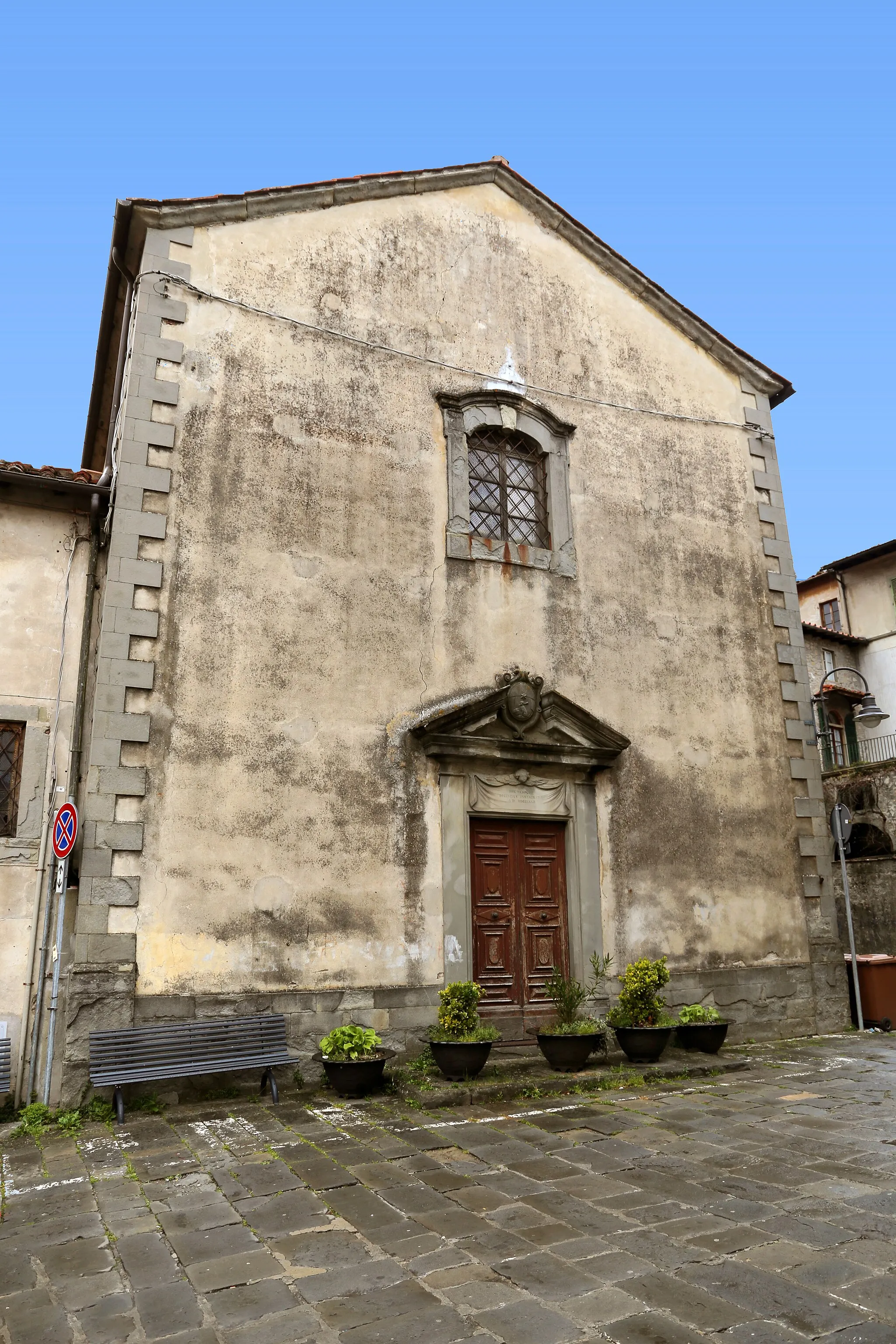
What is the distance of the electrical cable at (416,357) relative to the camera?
9.16 metres

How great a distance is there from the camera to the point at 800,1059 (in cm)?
910

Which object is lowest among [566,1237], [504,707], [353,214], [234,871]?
[566,1237]

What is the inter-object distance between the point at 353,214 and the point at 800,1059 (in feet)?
32.5

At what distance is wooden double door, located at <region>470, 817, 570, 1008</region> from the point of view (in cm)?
912

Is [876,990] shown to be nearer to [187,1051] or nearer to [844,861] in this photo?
[844,861]

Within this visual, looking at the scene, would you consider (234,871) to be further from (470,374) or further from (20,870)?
(470,374)

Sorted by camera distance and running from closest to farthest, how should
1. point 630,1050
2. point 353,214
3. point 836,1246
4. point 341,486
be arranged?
point 836,1246, point 630,1050, point 341,486, point 353,214

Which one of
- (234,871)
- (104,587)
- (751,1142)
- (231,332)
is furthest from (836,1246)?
(231,332)

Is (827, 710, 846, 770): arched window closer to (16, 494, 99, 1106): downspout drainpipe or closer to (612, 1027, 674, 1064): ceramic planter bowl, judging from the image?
(612, 1027, 674, 1064): ceramic planter bowl

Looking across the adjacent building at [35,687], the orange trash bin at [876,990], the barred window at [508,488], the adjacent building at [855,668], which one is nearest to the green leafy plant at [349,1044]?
the adjacent building at [35,687]

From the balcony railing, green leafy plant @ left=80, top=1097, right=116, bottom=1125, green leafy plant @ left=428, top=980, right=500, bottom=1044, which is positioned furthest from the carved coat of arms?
the balcony railing

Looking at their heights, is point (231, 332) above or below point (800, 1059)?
above

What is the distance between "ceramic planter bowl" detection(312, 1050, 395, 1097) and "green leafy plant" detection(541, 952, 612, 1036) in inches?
64.3

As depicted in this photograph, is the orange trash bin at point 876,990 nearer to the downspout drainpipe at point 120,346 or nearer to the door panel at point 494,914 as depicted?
the door panel at point 494,914
